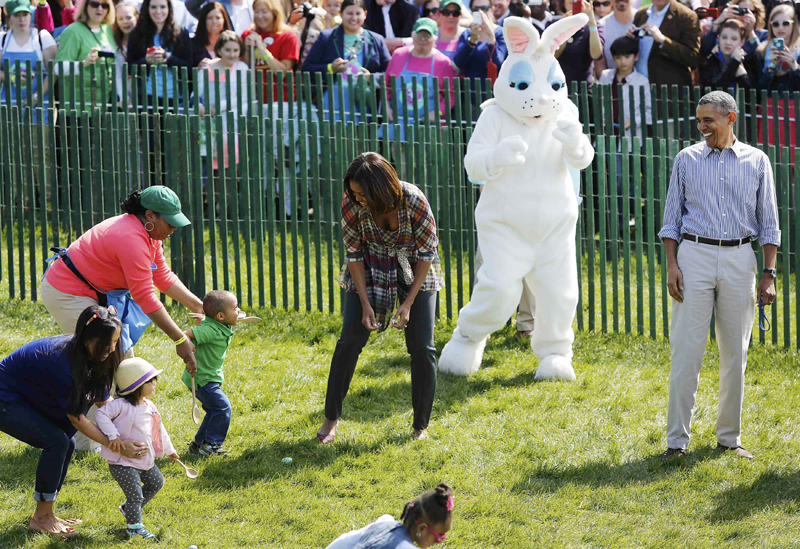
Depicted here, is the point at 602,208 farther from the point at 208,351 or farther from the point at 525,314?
the point at 208,351

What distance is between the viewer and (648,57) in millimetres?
11203

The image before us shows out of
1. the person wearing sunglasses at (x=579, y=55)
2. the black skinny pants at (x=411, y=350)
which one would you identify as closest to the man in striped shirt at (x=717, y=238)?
the black skinny pants at (x=411, y=350)

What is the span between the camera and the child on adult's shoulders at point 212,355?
6320 mm

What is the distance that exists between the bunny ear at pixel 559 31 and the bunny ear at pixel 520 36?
2.7 inches

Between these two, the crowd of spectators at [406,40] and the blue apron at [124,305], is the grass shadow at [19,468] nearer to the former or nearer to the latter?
the blue apron at [124,305]

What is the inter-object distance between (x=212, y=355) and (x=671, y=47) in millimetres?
6636

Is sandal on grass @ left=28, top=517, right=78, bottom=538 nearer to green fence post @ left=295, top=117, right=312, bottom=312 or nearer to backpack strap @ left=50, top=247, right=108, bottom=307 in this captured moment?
backpack strap @ left=50, top=247, right=108, bottom=307

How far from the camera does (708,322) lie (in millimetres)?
6262

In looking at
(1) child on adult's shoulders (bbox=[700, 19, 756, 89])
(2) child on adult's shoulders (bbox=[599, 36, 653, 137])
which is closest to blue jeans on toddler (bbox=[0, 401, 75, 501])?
(2) child on adult's shoulders (bbox=[599, 36, 653, 137])

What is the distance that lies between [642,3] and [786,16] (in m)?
1.79

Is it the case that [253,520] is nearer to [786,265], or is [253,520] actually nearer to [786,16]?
[786,265]

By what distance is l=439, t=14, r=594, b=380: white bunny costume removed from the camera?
7.52 m

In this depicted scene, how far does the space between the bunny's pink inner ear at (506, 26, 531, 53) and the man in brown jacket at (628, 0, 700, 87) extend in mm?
3926

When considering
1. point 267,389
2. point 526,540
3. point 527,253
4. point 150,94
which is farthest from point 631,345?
point 150,94
